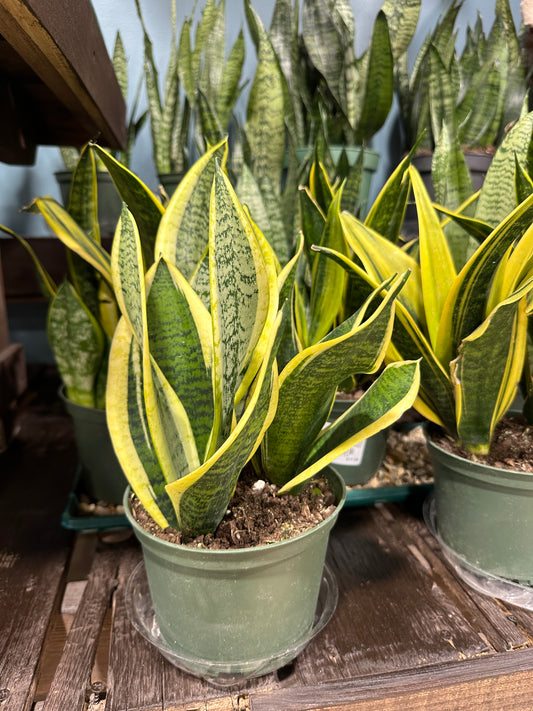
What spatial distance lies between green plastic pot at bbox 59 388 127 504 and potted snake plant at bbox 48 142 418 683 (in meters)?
0.21

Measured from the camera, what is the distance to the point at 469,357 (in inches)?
18.2

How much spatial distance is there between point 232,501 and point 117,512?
304mm

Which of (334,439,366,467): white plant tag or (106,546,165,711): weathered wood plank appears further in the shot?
(334,439,366,467): white plant tag

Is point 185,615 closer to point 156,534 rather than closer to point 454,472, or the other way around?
point 156,534

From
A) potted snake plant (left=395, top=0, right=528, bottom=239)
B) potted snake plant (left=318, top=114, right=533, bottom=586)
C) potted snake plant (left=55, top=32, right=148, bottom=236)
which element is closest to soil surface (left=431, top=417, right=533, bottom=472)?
potted snake plant (left=318, top=114, right=533, bottom=586)

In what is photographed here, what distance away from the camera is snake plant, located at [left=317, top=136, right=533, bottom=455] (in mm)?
458

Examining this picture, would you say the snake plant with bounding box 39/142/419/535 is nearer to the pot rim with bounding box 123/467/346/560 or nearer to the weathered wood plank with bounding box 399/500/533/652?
the pot rim with bounding box 123/467/346/560

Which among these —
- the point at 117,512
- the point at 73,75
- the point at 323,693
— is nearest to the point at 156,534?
the point at 323,693

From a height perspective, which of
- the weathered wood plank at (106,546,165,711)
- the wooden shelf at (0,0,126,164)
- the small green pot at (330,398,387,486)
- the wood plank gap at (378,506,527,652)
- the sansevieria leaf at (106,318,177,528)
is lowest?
the weathered wood plank at (106,546,165,711)

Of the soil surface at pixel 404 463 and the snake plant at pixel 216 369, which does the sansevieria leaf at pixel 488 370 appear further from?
the soil surface at pixel 404 463

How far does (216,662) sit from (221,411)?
226 millimetres

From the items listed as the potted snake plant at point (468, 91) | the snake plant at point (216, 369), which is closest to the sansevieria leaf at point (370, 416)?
the snake plant at point (216, 369)

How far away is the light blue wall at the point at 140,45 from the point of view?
3.94 feet

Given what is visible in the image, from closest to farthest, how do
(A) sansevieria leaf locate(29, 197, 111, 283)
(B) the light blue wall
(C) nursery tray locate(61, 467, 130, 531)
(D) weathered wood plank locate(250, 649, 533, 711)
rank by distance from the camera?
(D) weathered wood plank locate(250, 649, 533, 711) → (A) sansevieria leaf locate(29, 197, 111, 283) → (C) nursery tray locate(61, 467, 130, 531) → (B) the light blue wall
